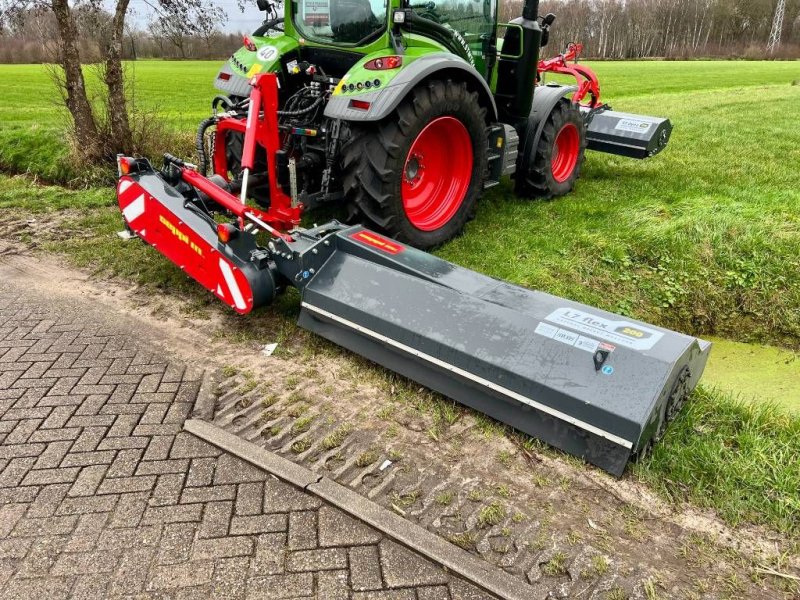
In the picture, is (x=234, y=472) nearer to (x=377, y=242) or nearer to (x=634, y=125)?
(x=377, y=242)

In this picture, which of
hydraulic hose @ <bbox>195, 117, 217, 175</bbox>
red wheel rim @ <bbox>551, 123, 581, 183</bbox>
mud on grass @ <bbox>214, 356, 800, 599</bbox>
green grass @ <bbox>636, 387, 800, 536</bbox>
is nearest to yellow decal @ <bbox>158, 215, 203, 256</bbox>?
hydraulic hose @ <bbox>195, 117, 217, 175</bbox>

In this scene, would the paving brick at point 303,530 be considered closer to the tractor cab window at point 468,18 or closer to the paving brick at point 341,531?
the paving brick at point 341,531

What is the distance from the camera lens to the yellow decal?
3.48 meters

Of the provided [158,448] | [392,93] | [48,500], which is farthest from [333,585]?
[392,93]

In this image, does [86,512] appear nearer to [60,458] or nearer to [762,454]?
[60,458]

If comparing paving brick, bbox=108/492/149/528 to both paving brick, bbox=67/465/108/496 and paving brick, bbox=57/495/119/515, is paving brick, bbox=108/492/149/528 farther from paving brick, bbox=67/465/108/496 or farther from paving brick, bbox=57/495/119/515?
paving brick, bbox=67/465/108/496

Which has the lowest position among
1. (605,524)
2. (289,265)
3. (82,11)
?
(605,524)

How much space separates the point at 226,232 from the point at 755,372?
11.4ft

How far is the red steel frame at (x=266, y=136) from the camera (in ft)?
12.0

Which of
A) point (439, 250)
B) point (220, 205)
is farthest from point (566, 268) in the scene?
point (220, 205)

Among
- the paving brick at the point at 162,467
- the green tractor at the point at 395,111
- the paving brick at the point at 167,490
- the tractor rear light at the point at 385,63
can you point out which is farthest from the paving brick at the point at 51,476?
the tractor rear light at the point at 385,63

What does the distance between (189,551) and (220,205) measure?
2376 mm

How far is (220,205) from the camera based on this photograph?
3939mm

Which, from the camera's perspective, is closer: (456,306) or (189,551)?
(189,551)
